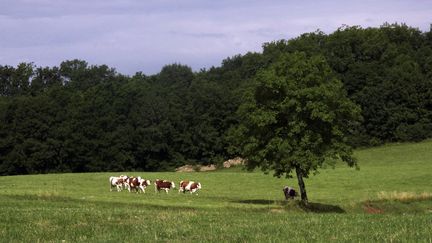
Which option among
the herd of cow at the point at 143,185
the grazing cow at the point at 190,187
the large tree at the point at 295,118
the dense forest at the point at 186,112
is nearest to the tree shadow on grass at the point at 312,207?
the large tree at the point at 295,118

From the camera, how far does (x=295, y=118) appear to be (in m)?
36.0

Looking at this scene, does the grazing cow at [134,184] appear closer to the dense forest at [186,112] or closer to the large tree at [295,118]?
the large tree at [295,118]

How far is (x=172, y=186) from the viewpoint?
5238cm

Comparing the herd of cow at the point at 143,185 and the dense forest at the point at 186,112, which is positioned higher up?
the dense forest at the point at 186,112

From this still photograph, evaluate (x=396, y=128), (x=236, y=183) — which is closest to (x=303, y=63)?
(x=236, y=183)

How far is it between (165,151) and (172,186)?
64323 millimetres

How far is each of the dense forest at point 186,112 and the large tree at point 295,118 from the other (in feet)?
213

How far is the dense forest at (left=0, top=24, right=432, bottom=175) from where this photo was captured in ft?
349

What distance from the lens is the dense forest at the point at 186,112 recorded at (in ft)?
349

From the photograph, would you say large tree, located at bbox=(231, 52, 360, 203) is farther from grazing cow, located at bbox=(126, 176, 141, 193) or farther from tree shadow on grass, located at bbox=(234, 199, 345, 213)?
grazing cow, located at bbox=(126, 176, 141, 193)

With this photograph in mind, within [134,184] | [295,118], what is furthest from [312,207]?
[134,184]

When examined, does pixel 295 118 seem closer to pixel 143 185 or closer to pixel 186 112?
pixel 143 185

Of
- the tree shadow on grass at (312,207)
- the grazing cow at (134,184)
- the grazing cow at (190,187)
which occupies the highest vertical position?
the grazing cow at (134,184)

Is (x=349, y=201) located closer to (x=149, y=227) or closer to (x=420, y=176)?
(x=420, y=176)
